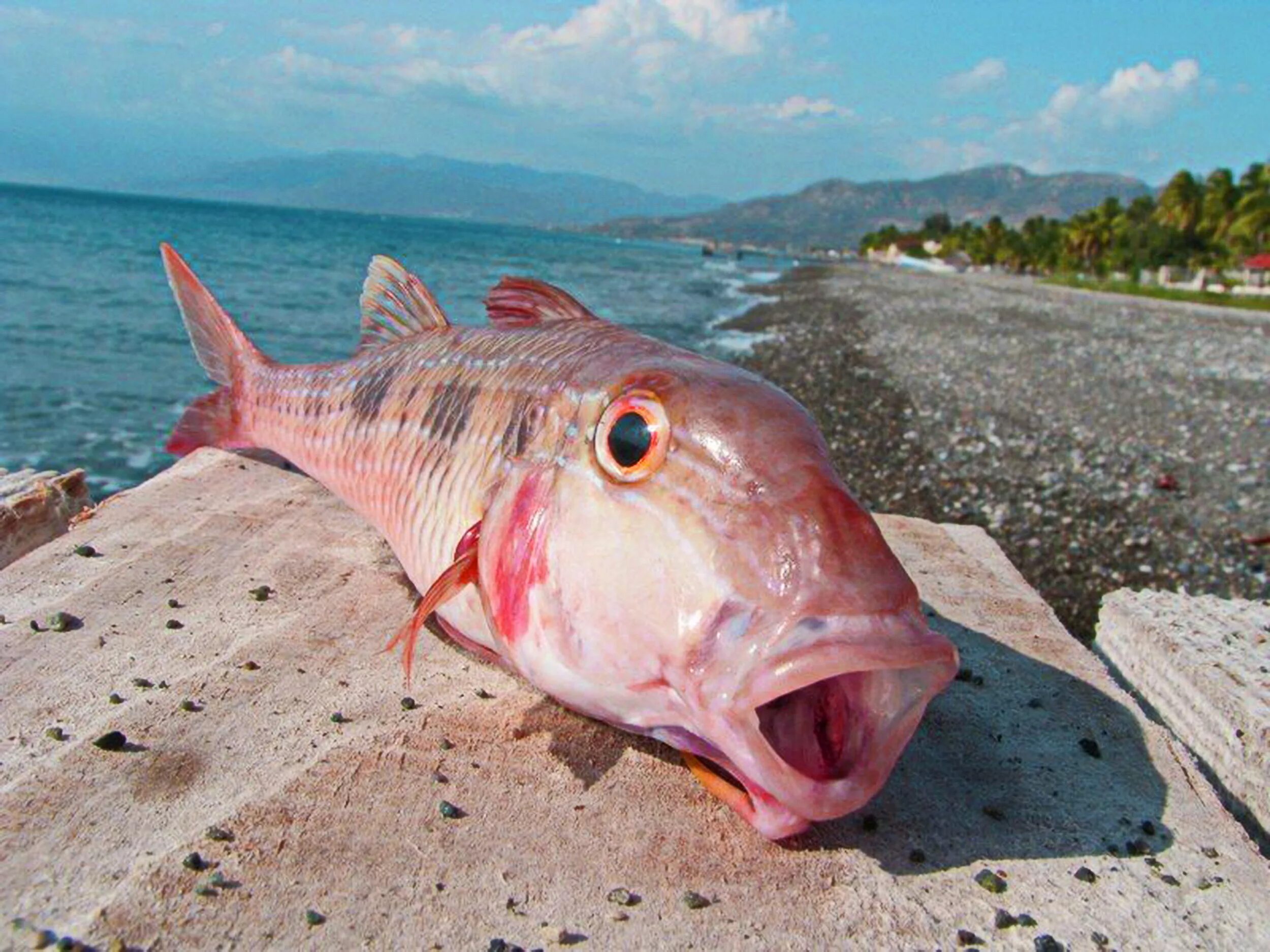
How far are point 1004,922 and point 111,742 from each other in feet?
7.64

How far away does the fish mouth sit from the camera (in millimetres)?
1800

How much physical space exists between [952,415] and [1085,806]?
423 inches

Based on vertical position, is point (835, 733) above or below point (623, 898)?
above

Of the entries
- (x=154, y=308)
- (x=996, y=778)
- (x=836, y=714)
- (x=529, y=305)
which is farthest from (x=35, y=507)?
(x=154, y=308)

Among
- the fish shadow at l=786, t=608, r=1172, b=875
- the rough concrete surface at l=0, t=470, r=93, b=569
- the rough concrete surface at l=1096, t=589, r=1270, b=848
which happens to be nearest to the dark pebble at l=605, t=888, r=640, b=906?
the fish shadow at l=786, t=608, r=1172, b=875

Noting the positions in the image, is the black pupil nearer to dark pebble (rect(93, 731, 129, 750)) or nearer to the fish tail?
dark pebble (rect(93, 731, 129, 750))

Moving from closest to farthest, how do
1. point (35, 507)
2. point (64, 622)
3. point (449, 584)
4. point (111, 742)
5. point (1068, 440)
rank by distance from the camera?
point (111, 742), point (449, 584), point (64, 622), point (35, 507), point (1068, 440)

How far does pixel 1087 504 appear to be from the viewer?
860 cm

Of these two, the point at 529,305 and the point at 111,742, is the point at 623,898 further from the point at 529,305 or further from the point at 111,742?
the point at 529,305

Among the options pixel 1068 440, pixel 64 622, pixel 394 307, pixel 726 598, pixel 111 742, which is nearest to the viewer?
pixel 726 598

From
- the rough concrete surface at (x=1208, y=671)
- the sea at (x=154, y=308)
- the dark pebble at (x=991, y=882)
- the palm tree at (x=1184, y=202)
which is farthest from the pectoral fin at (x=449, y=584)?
the palm tree at (x=1184, y=202)

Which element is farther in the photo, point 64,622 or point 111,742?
point 64,622

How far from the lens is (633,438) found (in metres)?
2.22

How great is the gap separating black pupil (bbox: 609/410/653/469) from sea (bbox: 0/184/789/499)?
22.4ft
